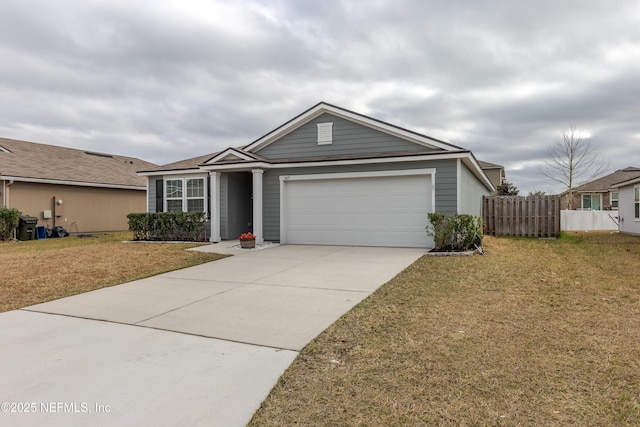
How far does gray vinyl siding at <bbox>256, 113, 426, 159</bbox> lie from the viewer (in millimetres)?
12234

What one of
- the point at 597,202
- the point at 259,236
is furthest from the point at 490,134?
the point at 259,236

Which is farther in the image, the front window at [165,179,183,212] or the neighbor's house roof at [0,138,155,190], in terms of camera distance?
the neighbor's house roof at [0,138,155,190]

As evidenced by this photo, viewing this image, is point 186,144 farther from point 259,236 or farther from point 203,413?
point 203,413

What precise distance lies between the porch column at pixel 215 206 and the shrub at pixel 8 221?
8.68 m

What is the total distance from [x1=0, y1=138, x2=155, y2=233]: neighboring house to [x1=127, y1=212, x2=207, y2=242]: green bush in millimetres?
6448

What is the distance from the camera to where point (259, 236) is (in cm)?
1279

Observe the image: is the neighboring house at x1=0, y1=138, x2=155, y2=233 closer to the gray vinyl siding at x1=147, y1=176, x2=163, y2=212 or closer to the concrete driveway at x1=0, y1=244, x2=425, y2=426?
the gray vinyl siding at x1=147, y1=176, x2=163, y2=212

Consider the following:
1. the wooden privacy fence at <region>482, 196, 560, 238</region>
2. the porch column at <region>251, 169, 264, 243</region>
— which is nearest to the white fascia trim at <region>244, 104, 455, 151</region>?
the porch column at <region>251, 169, 264, 243</region>

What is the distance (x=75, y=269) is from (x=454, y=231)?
940 cm

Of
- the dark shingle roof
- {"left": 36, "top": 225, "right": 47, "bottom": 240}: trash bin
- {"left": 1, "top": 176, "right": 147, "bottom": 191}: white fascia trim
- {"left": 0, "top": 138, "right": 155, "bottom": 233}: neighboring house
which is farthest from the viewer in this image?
the dark shingle roof

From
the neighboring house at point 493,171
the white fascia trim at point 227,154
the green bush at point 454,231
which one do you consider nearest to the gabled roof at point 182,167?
the white fascia trim at point 227,154

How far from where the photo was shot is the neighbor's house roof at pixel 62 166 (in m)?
16.8

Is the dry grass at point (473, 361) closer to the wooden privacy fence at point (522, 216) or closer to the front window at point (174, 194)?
the wooden privacy fence at point (522, 216)

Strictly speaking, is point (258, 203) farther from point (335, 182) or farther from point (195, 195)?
point (195, 195)
